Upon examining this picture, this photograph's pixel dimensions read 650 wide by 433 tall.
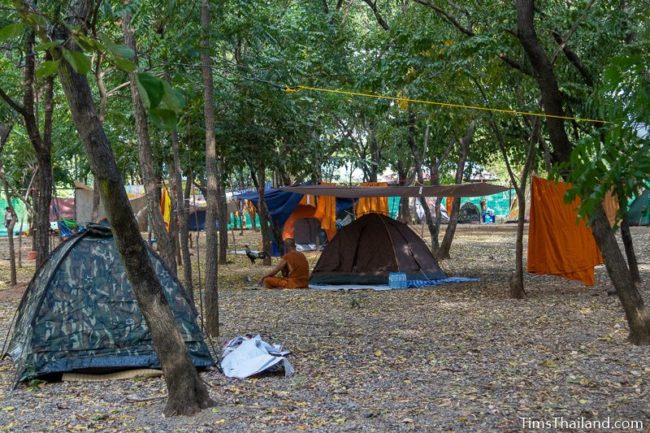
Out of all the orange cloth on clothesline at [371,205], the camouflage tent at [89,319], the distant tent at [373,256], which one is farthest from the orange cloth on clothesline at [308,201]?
the camouflage tent at [89,319]

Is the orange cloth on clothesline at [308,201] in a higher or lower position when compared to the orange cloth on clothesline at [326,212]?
higher

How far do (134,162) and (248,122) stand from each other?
3021 mm

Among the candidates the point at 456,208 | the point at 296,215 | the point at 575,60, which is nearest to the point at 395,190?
the point at 575,60

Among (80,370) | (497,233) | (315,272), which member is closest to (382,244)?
(315,272)

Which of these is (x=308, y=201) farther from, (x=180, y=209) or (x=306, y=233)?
(x=180, y=209)

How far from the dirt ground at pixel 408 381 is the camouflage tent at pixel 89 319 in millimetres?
237

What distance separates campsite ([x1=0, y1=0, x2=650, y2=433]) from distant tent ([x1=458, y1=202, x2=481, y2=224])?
22880 mm

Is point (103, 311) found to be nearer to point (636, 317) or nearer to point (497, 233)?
point (636, 317)

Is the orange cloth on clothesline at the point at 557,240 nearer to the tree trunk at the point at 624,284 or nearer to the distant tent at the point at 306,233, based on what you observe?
the tree trunk at the point at 624,284

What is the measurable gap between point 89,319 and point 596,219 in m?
4.69

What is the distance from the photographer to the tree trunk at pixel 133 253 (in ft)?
17.2

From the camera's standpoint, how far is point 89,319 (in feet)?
23.4

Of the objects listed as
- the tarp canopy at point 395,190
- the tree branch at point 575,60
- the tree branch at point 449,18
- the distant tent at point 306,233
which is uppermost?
the tree branch at point 449,18

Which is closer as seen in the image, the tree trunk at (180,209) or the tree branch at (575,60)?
the tree trunk at (180,209)
